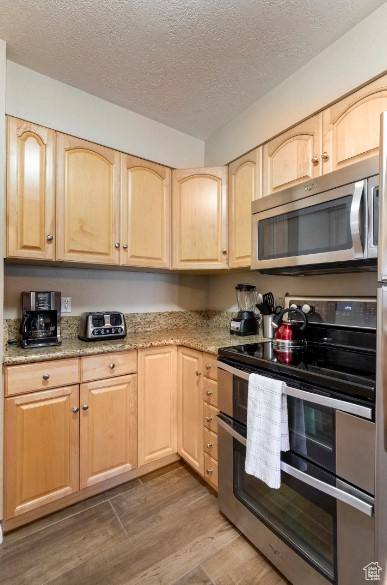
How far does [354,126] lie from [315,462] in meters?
1.45

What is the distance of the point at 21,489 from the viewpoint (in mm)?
1381

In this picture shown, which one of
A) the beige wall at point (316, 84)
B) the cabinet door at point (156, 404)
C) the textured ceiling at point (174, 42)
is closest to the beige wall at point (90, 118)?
the textured ceiling at point (174, 42)

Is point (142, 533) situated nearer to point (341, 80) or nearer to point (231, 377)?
point (231, 377)

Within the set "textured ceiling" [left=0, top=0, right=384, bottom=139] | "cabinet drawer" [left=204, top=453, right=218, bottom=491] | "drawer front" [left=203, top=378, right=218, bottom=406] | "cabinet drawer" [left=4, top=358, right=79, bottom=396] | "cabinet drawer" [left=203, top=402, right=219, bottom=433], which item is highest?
"textured ceiling" [left=0, top=0, right=384, bottom=139]

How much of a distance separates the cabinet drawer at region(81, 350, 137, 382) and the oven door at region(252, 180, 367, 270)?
958 millimetres

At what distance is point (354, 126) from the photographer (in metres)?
1.29

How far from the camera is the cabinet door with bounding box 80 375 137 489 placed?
157 cm

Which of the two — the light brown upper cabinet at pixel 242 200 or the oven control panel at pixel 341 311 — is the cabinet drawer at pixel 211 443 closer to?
the oven control panel at pixel 341 311

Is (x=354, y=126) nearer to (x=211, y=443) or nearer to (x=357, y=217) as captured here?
(x=357, y=217)

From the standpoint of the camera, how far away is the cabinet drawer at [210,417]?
1580mm

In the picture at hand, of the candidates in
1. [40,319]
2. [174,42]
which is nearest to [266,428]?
[40,319]

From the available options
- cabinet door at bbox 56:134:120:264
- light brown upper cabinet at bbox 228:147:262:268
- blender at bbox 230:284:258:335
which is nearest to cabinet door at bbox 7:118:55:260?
cabinet door at bbox 56:134:120:264

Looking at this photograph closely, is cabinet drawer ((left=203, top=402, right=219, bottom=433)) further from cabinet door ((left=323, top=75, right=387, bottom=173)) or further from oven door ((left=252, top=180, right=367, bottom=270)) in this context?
cabinet door ((left=323, top=75, right=387, bottom=173))

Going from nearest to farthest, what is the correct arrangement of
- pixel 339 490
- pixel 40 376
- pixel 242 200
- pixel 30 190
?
pixel 339 490 → pixel 40 376 → pixel 30 190 → pixel 242 200
